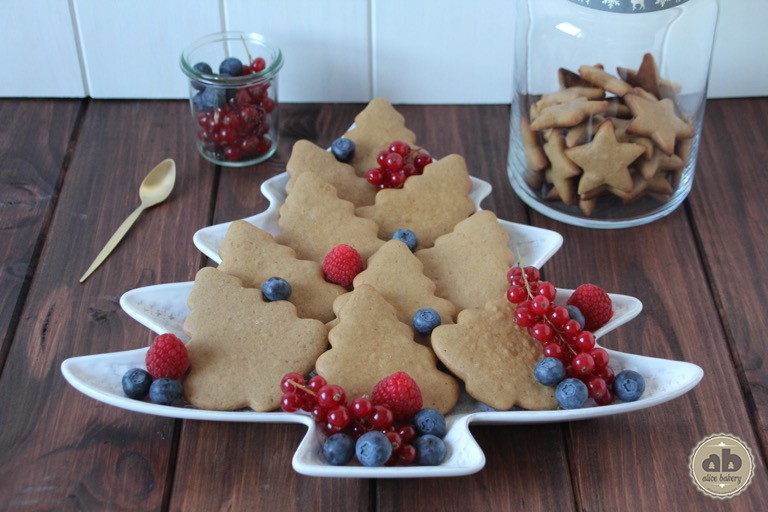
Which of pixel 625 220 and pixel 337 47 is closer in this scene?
pixel 625 220

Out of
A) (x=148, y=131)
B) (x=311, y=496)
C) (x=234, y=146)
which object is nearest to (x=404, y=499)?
(x=311, y=496)

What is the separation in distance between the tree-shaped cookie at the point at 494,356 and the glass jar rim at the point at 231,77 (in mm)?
571

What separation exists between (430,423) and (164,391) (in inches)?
11.5

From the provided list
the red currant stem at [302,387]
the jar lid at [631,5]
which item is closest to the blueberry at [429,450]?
the red currant stem at [302,387]

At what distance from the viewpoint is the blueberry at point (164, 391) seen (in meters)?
1.04

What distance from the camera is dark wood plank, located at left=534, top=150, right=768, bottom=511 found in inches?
41.8

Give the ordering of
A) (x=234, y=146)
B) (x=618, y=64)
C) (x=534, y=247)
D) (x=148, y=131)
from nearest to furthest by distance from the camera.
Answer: (x=534, y=247), (x=618, y=64), (x=234, y=146), (x=148, y=131)

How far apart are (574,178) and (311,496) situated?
622mm

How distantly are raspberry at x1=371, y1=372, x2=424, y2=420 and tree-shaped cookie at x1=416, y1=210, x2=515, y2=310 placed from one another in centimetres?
19

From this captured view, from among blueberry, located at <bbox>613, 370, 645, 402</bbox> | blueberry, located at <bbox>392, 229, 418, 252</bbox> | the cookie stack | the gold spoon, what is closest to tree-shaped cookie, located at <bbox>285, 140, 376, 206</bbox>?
the cookie stack

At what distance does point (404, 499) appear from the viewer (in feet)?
3.44

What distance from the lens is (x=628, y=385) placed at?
1.06 metres

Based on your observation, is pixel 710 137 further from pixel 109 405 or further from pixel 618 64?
pixel 109 405

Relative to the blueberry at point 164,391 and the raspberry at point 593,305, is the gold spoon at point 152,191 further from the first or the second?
the raspberry at point 593,305
